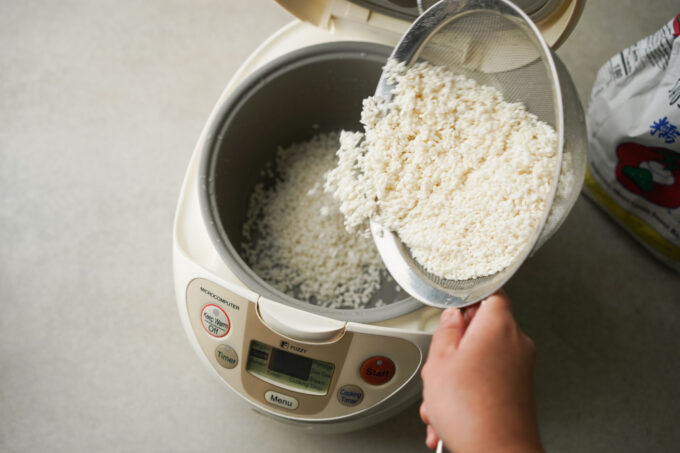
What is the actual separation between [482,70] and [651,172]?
1.59 ft

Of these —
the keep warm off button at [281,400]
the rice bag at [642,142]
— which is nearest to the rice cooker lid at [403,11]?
the rice bag at [642,142]

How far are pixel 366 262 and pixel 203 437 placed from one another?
1.75ft

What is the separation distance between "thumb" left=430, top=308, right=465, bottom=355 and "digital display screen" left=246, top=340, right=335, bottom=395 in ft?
0.69

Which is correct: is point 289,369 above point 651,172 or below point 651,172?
below

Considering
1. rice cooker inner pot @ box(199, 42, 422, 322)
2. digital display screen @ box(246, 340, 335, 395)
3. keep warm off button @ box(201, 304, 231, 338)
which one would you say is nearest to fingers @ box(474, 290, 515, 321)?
rice cooker inner pot @ box(199, 42, 422, 322)

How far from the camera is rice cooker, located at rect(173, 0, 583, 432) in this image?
74cm

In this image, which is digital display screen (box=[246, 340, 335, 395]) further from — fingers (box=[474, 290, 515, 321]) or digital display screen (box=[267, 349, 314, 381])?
fingers (box=[474, 290, 515, 321])

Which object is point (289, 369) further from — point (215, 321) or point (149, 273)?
point (149, 273)

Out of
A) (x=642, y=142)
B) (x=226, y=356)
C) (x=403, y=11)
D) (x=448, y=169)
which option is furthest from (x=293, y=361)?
(x=642, y=142)

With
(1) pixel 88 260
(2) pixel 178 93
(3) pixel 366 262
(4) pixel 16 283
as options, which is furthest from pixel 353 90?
(4) pixel 16 283

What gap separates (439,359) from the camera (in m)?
0.61

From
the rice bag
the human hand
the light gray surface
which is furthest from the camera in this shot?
the light gray surface

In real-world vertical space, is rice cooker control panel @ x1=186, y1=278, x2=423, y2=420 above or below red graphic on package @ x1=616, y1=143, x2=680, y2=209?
below

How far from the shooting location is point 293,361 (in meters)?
0.79
